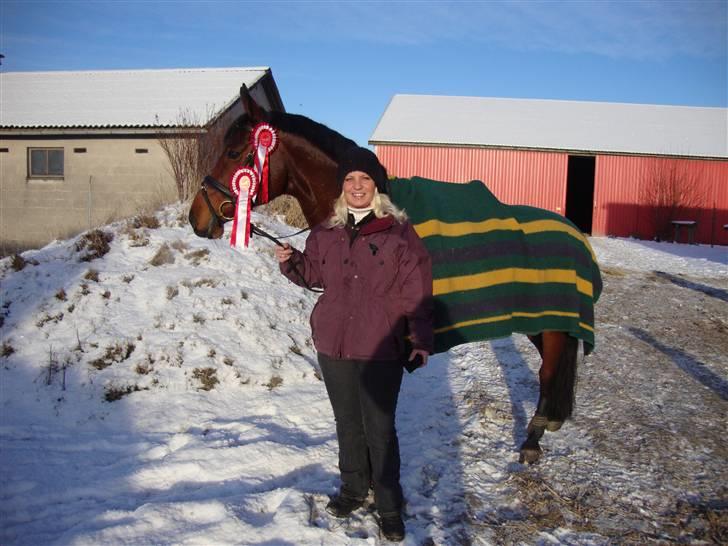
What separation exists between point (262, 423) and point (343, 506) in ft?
4.37

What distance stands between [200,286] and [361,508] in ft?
11.0

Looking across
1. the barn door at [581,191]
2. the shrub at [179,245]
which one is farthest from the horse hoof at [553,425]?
the barn door at [581,191]

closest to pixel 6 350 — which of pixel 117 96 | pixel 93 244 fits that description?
pixel 93 244

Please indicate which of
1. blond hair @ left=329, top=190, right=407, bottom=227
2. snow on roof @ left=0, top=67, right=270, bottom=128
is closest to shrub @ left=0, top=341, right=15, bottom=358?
blond hair @ left=329, top=190, right=407, bottom=227

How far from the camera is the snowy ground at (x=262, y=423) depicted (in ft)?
8.34

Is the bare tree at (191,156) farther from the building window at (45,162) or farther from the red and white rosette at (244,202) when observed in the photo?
the building window at (45,162)

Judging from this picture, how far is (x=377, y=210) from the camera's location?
2.33 m

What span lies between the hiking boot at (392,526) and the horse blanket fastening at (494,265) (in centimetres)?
84

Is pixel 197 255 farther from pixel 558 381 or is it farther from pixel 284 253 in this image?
pixel 558 381

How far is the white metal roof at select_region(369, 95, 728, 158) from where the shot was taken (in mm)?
18500

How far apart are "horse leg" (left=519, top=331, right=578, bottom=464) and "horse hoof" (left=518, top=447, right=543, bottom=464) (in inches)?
1.2

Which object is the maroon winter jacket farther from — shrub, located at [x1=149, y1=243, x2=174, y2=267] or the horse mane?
shrub, located at [x1=149, y1=243, x2=174, y2=267]

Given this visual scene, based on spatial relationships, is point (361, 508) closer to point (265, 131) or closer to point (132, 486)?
point (132, 486)

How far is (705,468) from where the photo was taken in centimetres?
312
